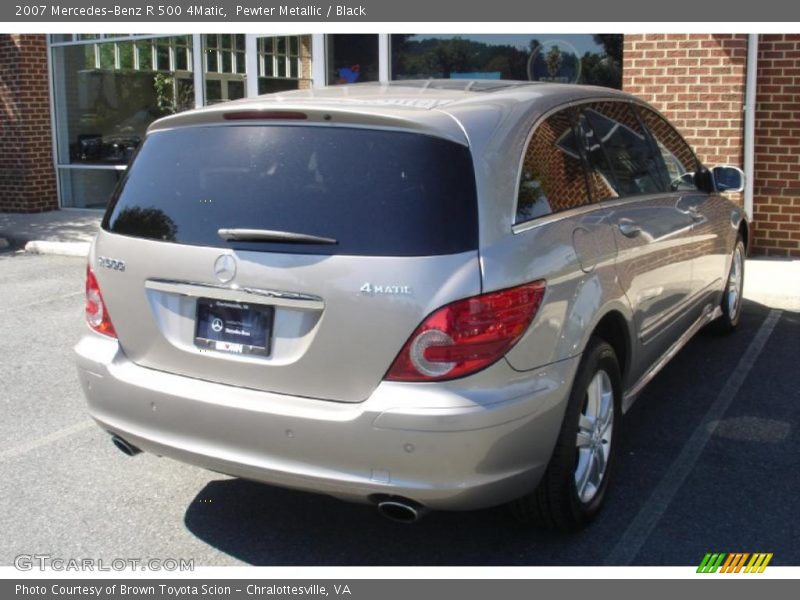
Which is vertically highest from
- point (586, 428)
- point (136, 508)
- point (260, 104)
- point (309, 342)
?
point (260, 104)

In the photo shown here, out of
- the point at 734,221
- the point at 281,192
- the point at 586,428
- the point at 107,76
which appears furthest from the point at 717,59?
the point at 107,76

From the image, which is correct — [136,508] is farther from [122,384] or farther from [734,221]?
[734,221]

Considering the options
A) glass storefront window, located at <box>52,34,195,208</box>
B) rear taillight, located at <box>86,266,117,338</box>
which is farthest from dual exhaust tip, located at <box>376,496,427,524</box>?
glass storefront window, located at <box>52,34,195,208</box>

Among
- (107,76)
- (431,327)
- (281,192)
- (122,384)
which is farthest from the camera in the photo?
(107,76)

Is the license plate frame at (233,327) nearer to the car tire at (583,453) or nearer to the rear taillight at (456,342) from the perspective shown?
the rear taillight at (456,342)

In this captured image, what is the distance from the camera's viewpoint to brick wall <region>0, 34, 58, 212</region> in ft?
45.5

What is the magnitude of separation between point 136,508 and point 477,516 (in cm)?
151

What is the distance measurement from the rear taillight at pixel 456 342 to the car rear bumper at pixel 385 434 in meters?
0.04

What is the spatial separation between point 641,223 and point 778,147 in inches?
205

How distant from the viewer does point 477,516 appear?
3.95 meters

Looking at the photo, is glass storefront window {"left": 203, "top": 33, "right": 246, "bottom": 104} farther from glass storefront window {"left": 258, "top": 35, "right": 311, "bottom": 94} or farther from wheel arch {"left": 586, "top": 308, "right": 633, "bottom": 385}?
wheel arch {"left": 586, "top": 308, "right": 633, "bottom": 385}

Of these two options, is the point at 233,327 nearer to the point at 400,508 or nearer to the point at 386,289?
the point at 386,289

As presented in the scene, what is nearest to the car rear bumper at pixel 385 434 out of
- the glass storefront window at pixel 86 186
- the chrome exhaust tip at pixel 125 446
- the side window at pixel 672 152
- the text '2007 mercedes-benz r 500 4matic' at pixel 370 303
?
the text '2007 mercedes-benz r 500 4matic' at pixel 370 303

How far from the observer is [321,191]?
3271 millimetres
